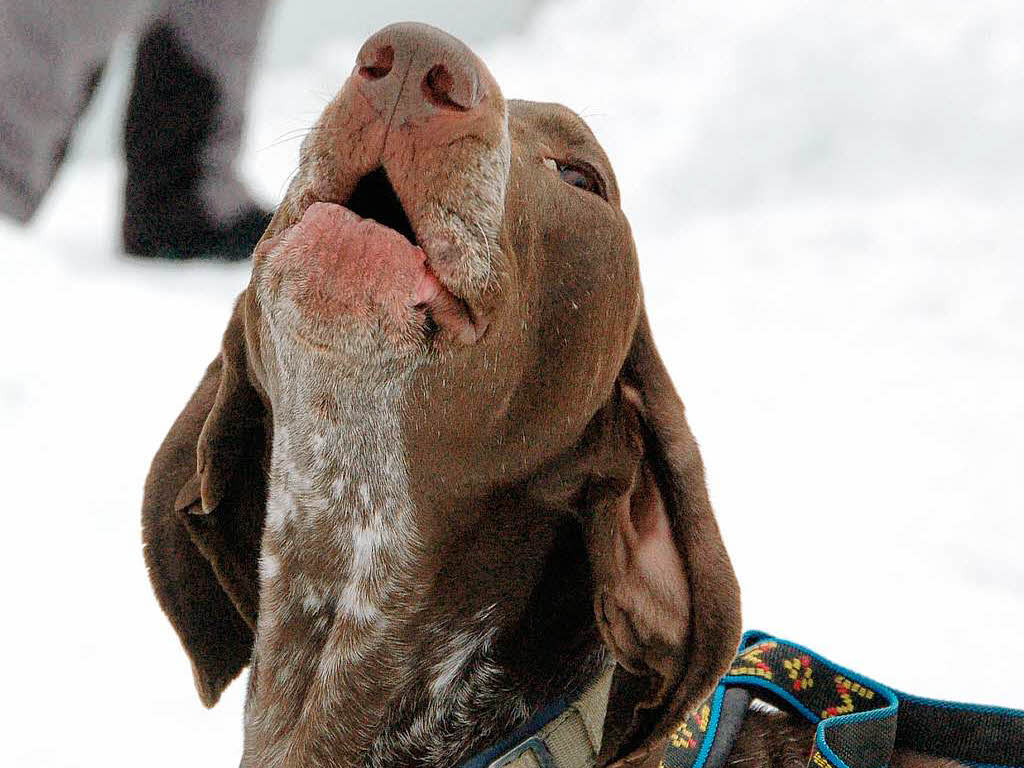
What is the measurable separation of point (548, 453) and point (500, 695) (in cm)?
50

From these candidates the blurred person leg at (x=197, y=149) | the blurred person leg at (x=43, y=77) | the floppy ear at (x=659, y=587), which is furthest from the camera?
the blurred person leg at (x=197, y=149)

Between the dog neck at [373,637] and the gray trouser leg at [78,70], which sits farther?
the gray trouser leg at [78,70]

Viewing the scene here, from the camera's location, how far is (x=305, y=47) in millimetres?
5137

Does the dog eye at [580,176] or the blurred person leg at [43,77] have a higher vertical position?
the blurred person leg at [43,77]

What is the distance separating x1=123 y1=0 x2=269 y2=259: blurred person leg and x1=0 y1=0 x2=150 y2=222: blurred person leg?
335 millimetres

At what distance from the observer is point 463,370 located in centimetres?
193

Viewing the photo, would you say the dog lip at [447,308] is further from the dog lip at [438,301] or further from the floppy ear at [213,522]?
the floppy ear at [213,522]

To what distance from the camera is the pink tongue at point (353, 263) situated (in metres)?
1.74

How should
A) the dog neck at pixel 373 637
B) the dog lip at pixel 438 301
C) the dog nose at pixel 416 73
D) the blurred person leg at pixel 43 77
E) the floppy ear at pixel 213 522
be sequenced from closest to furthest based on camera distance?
the dog nose at pixel 416 73 < the dog lip at pixel 438 301 < the dog neck at pixel 373 637 < the floppy ear at pixel 213 522 < the blurred person leg at pixel 43 77

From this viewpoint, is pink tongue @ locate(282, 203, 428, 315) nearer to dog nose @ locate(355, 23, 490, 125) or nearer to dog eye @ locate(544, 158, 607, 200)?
dog nose @ locate(355, 23, 490, 125)

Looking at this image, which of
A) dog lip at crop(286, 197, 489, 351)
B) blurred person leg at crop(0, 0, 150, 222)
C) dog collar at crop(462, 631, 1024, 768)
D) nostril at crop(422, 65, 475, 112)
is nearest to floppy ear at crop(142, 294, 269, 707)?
dog lip at crop(286, 197, 489, 351)

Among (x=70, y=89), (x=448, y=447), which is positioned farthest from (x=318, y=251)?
(x=70, y=89)

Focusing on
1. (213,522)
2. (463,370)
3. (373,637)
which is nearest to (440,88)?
(463,370)

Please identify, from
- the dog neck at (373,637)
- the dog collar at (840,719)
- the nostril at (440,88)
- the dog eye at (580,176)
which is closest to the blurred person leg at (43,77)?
the dog neck at (373,637)
